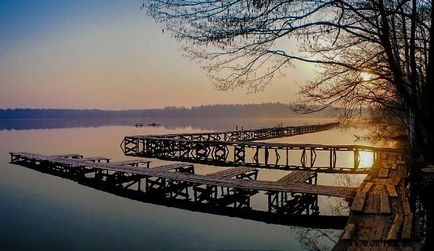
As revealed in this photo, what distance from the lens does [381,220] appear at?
7.88m

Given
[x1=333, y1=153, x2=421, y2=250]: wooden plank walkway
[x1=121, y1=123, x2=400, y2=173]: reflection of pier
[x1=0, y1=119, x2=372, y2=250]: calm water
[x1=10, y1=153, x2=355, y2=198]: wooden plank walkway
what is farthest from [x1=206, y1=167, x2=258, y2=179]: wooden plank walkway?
[x1=333, y1=153, x2=421, y2=250]: wooden plank walkway

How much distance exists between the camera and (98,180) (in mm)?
22500

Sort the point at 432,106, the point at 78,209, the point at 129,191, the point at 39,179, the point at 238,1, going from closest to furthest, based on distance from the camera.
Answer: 1. the point at 238,1
2. the point at 432,106
3. the point at 78,209
4. the point at 129,191
5. the point at 39,179

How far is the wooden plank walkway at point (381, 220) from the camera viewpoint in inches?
249

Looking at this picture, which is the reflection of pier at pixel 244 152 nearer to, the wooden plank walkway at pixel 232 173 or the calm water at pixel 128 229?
the wooden plank walkway at pixel 232 173

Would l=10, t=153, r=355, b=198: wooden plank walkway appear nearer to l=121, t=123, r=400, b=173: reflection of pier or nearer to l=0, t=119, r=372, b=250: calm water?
l=0, t=119, r=372, b=250: calm water

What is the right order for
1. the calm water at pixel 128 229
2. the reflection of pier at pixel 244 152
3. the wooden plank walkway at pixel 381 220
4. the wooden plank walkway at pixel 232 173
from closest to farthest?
1. the wooden plank walkway at pixel 381 220
2. the calm water at pixel 128 229
3. the wooden plank walkway at pixel 232 173
4. the reflection of pier at pixel 244 152

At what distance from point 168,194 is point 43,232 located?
6073mm

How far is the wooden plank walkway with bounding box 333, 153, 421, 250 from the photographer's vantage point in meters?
6.33

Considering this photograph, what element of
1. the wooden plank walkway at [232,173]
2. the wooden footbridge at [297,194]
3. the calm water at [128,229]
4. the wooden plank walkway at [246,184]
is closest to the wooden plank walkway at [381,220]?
the wooden footbridge at [297,194]

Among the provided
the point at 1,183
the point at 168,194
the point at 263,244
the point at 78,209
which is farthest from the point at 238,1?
the point at 1,183

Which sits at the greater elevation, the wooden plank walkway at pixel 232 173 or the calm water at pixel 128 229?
the wooden plank walkway at pixel 232 173

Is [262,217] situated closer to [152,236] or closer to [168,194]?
[152,236]

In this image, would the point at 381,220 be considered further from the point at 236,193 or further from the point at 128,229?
the point at 128,229
